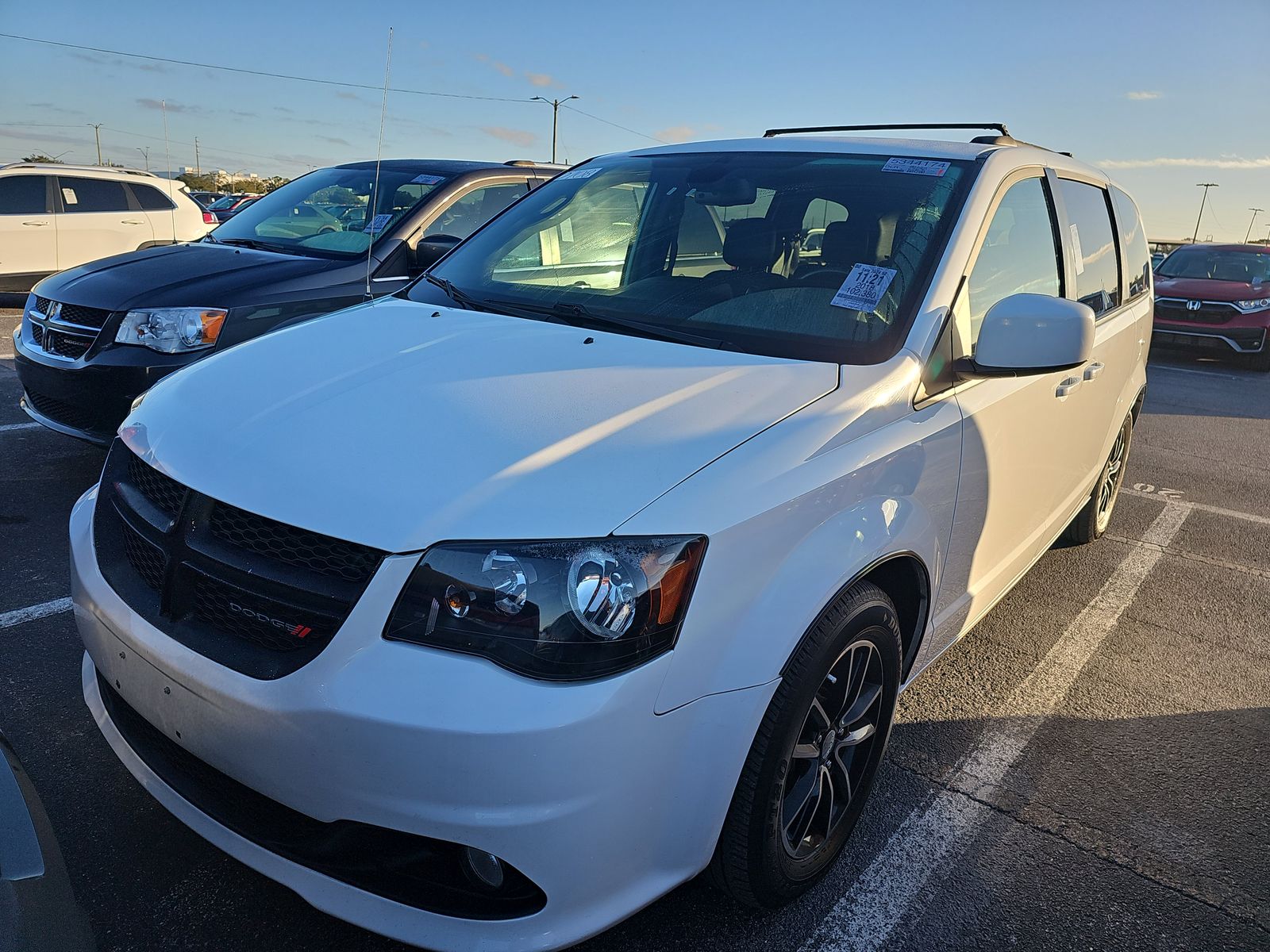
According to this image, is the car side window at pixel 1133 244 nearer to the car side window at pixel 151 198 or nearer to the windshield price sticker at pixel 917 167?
the windshield price sticker at pixel 917 167

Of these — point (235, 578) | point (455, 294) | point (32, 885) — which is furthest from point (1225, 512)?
point (32, 885)

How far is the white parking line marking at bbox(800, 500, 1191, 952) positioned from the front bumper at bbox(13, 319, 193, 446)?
351cm

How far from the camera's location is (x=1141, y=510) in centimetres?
575

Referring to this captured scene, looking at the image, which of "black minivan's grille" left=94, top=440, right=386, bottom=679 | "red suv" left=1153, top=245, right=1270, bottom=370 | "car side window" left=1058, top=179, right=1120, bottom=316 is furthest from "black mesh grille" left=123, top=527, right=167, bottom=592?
"red suv" left=1153, top=245, right=1270, bottom=370

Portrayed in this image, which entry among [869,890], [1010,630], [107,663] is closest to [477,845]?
[107,663]

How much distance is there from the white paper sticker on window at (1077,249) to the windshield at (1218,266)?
11852 millimetres

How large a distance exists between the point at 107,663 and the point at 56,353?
3043 millimetres

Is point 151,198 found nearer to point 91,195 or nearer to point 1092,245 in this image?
point 91,195

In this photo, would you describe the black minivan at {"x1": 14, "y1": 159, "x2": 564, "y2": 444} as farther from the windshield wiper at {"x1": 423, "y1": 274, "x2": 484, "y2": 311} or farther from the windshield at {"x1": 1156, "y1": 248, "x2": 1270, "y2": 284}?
the windshield at {"x1": 1156, "y1": 248, "x2": 1270, "y2": 284}

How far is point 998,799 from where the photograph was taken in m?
2.74

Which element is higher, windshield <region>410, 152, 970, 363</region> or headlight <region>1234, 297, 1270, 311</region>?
windshield <region>410, 152, 970, 363</region>

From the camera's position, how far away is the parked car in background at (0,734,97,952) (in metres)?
1.14

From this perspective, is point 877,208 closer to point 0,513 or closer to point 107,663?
point 107,663

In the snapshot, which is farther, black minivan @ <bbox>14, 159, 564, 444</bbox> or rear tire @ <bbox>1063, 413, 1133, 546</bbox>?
rear tire @ <bbox>1063, 413, 1133, 546</bbox>
